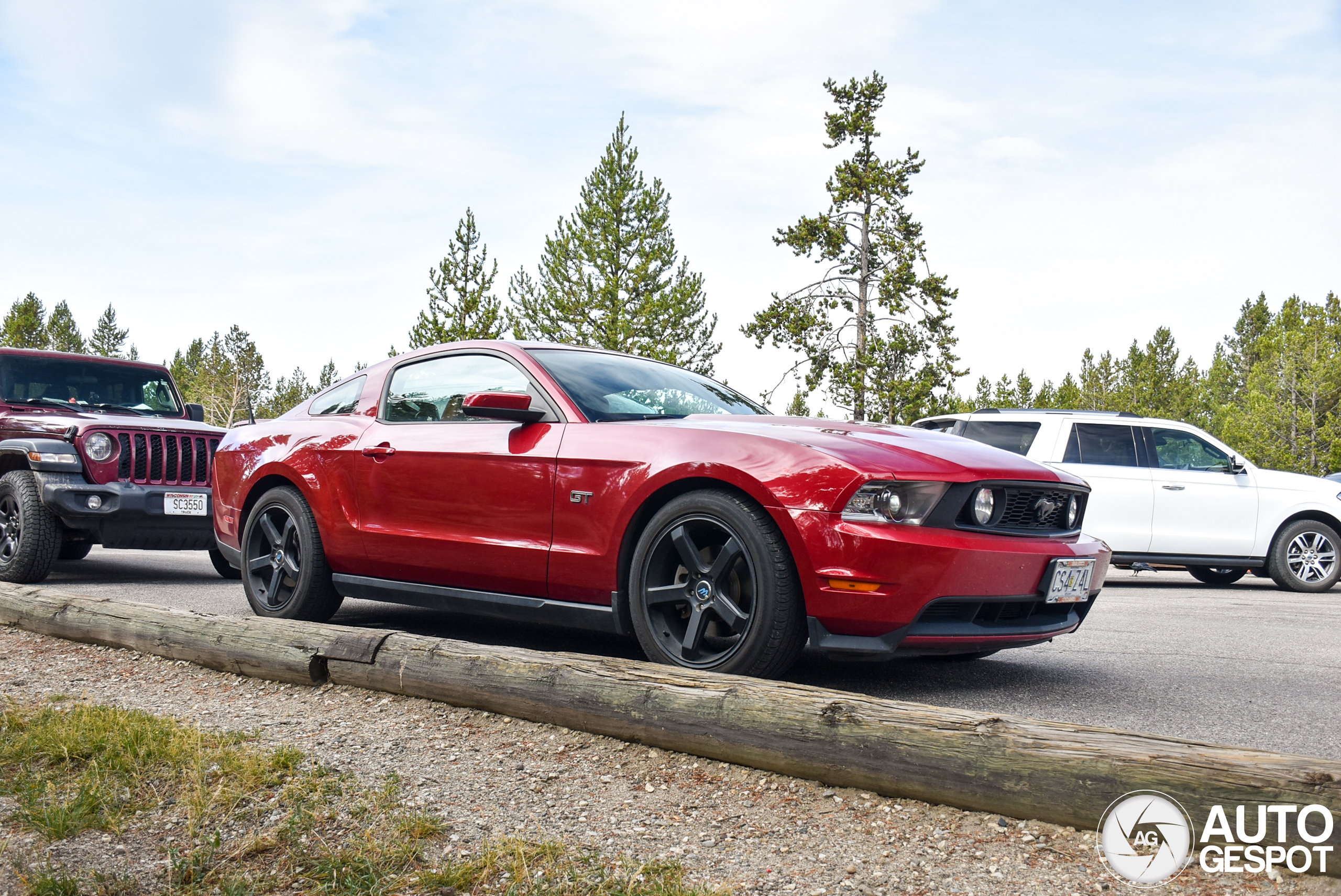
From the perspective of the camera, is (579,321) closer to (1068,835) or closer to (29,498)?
(29,498)

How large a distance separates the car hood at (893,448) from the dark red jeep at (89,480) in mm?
5480

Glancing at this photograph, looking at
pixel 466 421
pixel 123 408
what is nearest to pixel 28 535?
pixel 123 408

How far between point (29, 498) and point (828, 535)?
6863 millimetres

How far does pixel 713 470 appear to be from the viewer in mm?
3816

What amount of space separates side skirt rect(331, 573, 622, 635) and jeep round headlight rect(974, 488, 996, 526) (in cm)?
147

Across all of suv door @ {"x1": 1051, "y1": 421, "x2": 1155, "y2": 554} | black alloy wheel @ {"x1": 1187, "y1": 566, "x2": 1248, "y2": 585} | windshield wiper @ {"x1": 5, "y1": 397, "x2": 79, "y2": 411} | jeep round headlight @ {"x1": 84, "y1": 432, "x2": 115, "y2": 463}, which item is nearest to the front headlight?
jeep round headlight @ {"x1": 84, "y1": 432, "x2": 115, "y2": 463}

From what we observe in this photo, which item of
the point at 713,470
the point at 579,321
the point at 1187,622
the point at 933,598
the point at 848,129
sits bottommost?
the point at 1187,622

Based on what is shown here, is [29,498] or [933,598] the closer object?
[933,598]

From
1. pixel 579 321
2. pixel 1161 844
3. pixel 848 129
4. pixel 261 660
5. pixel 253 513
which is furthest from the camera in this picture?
pixel 579 321

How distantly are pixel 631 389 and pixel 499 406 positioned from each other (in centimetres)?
71

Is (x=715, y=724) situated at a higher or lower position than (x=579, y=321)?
lower

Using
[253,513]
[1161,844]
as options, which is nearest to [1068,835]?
[1161,844]

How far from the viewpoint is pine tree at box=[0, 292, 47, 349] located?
203 ft

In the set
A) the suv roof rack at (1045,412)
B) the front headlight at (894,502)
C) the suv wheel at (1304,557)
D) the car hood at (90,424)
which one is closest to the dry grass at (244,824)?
the front headlight at (894,502)
